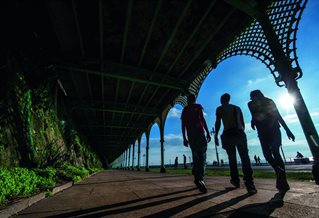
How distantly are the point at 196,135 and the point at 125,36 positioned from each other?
5.16m

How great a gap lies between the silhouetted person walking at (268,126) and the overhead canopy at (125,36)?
3.41 meters

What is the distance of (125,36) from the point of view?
6.53 meters

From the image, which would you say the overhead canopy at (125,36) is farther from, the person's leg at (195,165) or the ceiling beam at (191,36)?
the person's leg at (195,165)

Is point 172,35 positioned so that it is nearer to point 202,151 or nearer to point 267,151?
point 202,151

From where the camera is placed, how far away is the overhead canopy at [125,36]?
5562 mm

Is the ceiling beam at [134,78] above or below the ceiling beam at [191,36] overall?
below

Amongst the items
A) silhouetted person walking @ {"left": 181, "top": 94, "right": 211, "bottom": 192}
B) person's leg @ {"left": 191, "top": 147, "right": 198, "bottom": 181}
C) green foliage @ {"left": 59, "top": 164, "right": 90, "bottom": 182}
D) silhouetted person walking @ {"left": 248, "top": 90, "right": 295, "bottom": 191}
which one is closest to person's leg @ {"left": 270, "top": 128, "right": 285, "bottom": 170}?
silhouetted person walking @ {"left": 248, "top": 90, "right": 295, "bottom": 191}

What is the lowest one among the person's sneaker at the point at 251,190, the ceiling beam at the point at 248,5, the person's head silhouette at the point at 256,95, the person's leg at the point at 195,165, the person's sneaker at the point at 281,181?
the person's sneaker at the point at 251,190

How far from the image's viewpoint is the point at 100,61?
8047 mm

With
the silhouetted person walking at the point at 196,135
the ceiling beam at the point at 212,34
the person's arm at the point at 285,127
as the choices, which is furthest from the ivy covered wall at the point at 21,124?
the ceiling beam at the point at 212,34

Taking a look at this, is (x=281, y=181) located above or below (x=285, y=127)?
below

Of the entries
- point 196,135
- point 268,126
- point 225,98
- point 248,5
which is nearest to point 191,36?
point 248,5

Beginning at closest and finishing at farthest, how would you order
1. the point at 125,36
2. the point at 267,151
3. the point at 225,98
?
the point at 267,151 < the point at 225,98 < the point at 125,36

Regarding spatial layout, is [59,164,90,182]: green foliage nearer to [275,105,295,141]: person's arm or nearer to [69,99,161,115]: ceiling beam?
[275,105,295,141]: person's arm
